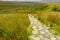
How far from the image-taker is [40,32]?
416 centimetres

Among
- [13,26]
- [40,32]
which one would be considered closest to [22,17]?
[13,26]

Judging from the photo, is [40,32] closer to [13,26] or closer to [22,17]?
[22,17]

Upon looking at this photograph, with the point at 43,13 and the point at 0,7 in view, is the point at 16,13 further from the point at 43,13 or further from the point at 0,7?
the point at 43,13

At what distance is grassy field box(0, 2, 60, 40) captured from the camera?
3495mm

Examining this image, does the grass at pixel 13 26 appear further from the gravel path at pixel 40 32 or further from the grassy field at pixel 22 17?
the gravel path at pixel 40 32

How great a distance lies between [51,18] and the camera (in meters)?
4.29

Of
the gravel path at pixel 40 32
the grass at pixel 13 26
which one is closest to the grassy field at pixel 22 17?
the grass at pixel 13 26

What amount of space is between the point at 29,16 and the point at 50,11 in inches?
23.2

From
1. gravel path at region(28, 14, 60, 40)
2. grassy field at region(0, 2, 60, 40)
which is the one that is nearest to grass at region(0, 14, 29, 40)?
grassy field at region(0, 2, 60, 40)

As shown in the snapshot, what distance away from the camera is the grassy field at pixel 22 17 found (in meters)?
3.49

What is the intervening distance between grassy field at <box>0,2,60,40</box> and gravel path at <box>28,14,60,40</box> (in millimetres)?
115

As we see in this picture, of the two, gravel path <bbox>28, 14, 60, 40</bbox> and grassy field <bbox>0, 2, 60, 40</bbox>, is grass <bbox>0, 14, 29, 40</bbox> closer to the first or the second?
grassy field <bbox>0, 2, 60, 40</bbox>

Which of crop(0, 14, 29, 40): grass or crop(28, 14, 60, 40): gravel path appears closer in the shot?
crop(0, 14, 29, 40): grass

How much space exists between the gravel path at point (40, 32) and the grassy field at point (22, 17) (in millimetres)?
115
